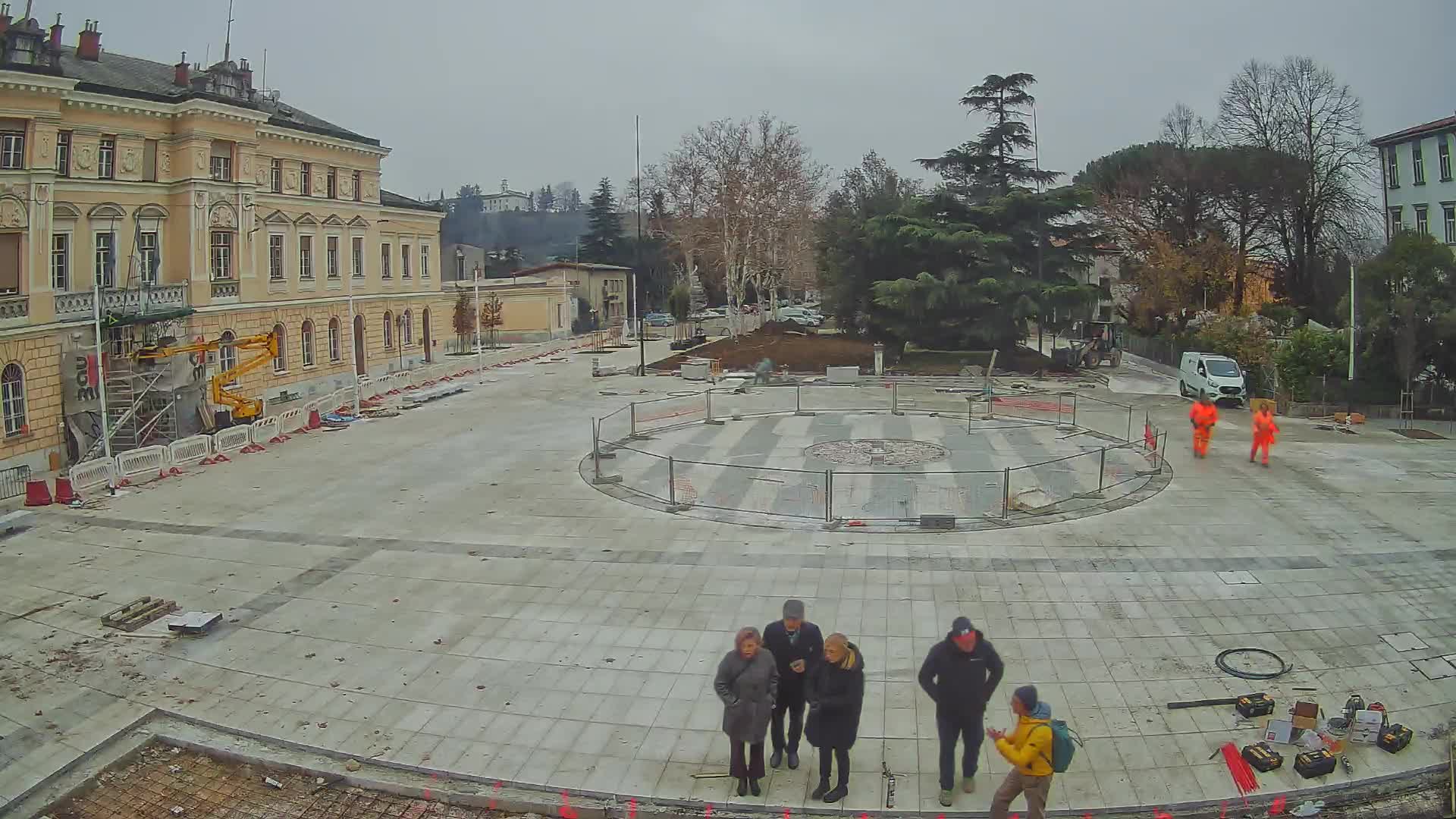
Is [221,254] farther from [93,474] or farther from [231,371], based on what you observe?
[93,474]

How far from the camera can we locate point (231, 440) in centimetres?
2308

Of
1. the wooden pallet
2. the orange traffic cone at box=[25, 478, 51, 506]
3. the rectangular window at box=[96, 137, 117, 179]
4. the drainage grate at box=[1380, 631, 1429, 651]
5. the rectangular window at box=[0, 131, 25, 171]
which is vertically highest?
the rectangular window at box=[96, 137, 117, 179]

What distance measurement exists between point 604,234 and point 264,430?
2748 inches

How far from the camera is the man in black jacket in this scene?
7.14 meters

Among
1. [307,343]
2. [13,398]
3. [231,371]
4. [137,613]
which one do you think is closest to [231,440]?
[13,398]

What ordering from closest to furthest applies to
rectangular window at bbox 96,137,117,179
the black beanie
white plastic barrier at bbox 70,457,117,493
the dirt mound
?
the black beanie < white plastic barrier at bbox 70,457,117,493 < rectangular window at bbox 96,137,117,179 < the dirt mound

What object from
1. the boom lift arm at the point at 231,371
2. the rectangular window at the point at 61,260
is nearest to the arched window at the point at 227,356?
the boom lift arm at the point at 231,371

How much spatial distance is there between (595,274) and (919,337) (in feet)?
125

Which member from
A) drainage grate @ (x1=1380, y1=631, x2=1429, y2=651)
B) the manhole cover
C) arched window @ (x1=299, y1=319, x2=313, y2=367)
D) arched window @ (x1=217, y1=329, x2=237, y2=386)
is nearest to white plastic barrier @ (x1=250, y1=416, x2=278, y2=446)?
arched window @ (x1=217, y1=329, x2=237, y2=386)

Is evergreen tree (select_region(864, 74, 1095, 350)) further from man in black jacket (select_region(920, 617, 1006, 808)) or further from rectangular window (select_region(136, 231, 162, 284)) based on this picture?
man in black jacket (select_region(920, 617, 1006, 808))

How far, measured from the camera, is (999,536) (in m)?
14.9

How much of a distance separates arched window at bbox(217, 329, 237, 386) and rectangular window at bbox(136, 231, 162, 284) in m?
3.22

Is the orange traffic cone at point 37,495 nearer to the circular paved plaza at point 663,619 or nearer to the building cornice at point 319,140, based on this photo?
the circular paved plaza at point 663,619

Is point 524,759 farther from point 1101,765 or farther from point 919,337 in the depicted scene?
point 919,337
